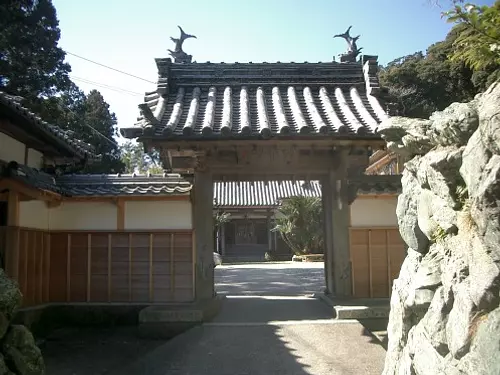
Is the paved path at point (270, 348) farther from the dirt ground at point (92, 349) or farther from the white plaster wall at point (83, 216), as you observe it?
the white plaster wall at point (83, 216)

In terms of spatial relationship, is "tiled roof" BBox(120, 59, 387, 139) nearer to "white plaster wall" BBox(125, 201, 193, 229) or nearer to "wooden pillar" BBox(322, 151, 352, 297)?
"wooden pillar" BBox(322, 151, 352, 297)

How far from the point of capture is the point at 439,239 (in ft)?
11.0

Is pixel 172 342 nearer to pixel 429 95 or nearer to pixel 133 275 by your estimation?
pixel 133 275

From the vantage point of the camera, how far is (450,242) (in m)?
3.15

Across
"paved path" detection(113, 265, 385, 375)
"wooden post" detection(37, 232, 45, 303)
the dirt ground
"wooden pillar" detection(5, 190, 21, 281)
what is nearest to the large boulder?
"paved path" detection(113, 265, 385, 375)

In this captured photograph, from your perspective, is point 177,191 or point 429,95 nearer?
point 177,191

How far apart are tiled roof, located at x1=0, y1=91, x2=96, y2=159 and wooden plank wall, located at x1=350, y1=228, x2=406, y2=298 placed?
18.2 ft

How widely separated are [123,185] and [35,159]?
1749 mm

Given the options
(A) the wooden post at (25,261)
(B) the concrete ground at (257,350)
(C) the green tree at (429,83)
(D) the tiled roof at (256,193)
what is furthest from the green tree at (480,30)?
Answer: (D) the tiled roof at (256,193)

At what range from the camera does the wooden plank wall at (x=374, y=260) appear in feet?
28.3

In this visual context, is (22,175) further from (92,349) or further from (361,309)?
(361,309)

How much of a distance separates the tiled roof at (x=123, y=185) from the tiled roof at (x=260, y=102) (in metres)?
1.40

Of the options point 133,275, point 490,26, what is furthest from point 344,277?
point 490,26

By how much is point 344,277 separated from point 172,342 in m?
3.57
